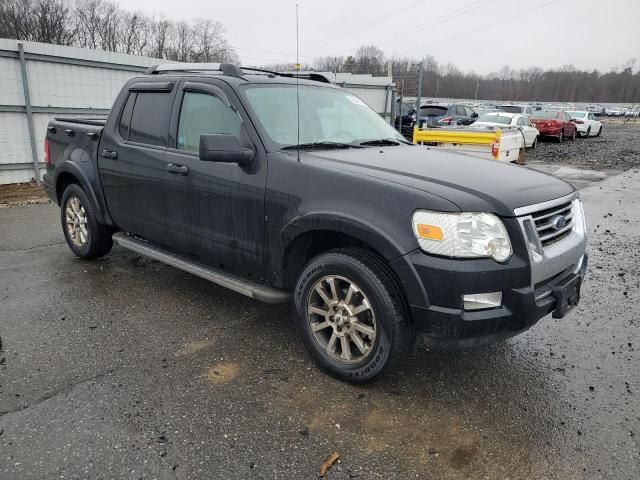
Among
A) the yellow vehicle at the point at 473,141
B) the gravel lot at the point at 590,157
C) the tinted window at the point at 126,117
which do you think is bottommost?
the gravel lot at the point at 590,157

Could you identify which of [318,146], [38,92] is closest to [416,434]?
[318,146]

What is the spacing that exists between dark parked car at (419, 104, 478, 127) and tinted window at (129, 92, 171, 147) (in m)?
17.7

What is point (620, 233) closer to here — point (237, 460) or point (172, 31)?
point (237, 460)

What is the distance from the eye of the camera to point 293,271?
3.47 meters

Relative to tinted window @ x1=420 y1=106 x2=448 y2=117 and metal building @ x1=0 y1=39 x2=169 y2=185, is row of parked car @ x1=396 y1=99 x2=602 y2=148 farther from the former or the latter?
metal building @ x1=0 y1=39 x2=169 y2=185

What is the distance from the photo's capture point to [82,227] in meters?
5.42

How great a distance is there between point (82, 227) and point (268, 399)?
3482 mm

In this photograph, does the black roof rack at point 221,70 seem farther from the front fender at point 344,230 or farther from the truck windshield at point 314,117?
the front fender at point 344,230

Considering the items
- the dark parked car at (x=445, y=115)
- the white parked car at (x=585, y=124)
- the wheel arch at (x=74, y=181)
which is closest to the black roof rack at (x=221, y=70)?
the wheel arch at (x=74, y=181)

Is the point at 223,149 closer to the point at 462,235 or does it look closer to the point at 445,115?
the point at 462,235

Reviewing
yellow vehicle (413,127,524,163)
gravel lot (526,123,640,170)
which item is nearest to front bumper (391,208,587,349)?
yellow vehicle (413,127,524,163)

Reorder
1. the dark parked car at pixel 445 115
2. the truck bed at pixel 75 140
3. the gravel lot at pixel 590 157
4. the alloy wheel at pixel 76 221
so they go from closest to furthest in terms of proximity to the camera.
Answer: the truck bed at pixel 75 140 < the alloy wheel at pixel 76 221 < the gravel lot at pixel 590 157 < the dark parked car at pixel 445 115

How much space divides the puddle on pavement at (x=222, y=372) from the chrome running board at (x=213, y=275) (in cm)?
49

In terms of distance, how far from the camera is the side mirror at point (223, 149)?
3270 mm
